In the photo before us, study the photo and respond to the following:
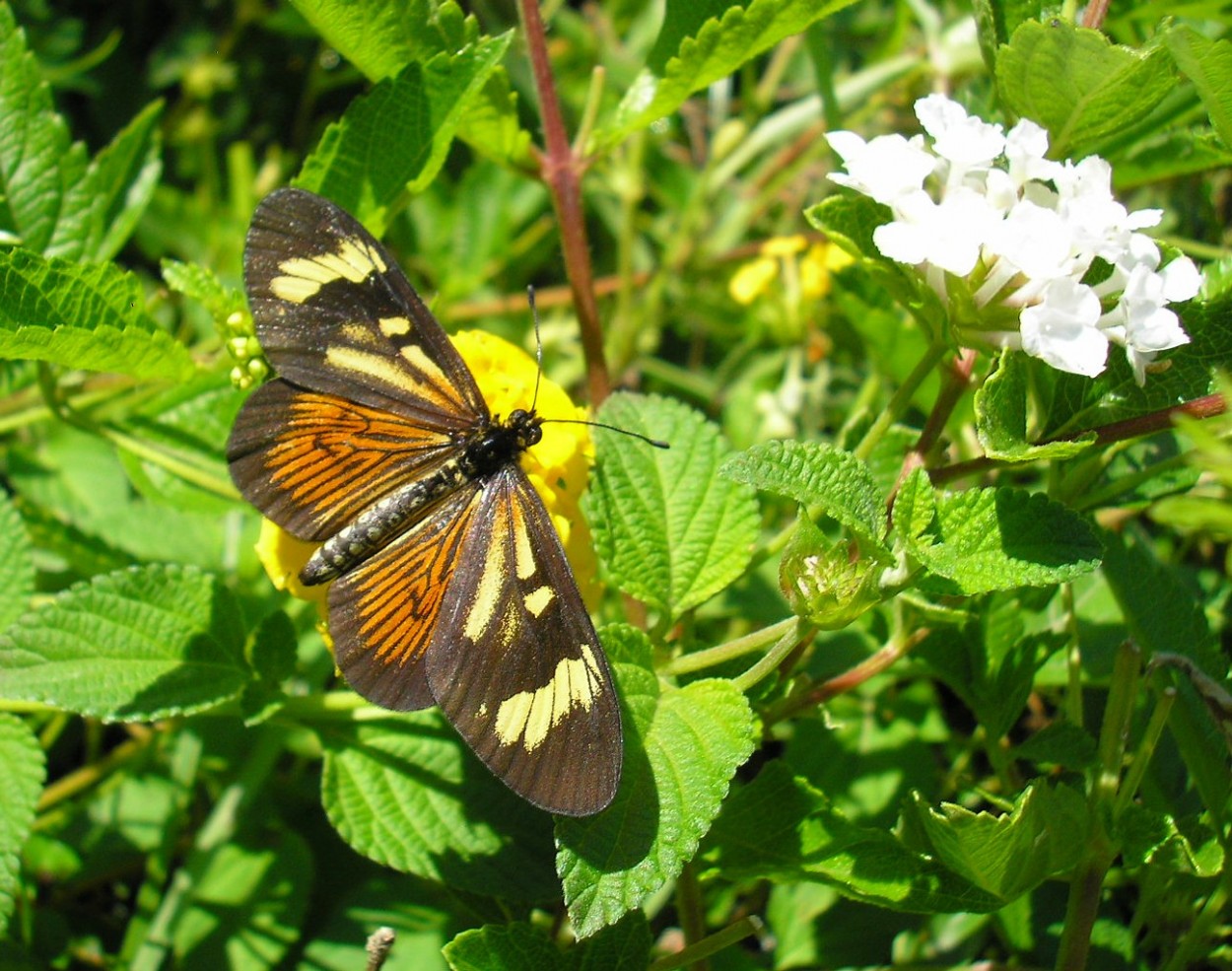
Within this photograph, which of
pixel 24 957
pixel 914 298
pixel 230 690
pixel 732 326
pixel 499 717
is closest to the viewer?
pixel 499 717

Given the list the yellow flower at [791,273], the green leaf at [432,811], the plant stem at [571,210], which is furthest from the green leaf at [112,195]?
the yellow flower at [791,273]

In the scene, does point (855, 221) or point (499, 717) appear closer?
point (499, 717)

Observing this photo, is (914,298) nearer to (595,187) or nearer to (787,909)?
(787,909)

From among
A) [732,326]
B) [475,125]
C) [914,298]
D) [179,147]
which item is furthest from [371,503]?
[179,147]

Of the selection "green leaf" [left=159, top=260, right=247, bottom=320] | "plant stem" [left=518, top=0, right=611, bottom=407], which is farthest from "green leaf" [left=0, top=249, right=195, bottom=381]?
"plant stem" [left=518, top=0, right=611, bottom=407]

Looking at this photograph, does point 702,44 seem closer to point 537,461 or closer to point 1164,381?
point 537,461

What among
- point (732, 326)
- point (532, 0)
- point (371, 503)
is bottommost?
point (732, 326)

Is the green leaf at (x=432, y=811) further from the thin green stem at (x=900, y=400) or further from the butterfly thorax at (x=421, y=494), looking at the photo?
the thin green stem at (x=900, y=400)
